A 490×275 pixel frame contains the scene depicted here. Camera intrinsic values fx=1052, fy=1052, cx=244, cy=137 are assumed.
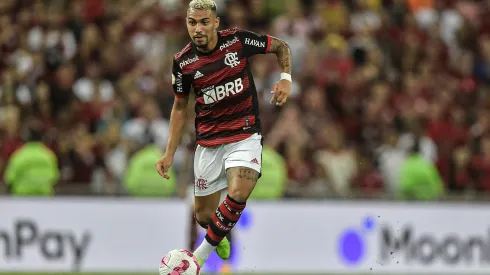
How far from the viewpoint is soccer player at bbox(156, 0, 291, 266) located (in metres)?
10.6

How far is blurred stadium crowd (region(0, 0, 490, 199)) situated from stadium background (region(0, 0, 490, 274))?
26 millimetres

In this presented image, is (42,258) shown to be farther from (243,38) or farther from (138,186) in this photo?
(243,38)

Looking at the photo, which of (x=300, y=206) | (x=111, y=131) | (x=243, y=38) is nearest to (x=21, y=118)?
(x=111, y=131)

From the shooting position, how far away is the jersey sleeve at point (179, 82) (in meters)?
11.0

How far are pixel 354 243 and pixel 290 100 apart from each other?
319 centimetres

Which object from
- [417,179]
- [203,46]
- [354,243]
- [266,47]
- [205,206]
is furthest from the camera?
[417,179]

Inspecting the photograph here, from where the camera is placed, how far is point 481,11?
25297 millimetres

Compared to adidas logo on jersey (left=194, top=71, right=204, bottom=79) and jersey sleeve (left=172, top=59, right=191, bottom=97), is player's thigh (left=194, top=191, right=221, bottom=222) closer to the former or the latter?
jersey sleeve (left=172, top=59, right=191, bottom=97)

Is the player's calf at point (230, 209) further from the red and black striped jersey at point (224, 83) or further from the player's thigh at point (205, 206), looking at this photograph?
the player's thigh at point (205, 206)

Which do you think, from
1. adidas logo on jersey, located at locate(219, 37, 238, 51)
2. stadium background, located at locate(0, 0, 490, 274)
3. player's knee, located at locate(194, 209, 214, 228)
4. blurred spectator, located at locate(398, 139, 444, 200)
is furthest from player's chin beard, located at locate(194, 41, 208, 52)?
blurred spectator, located at locate(398, 139, 444, 200)

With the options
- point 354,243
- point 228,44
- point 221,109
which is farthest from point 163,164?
→ point 354,243

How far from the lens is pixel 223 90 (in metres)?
10.9

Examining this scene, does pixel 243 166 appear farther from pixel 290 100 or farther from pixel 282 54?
pixel 290 100

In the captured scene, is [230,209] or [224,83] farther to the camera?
[224,83]
